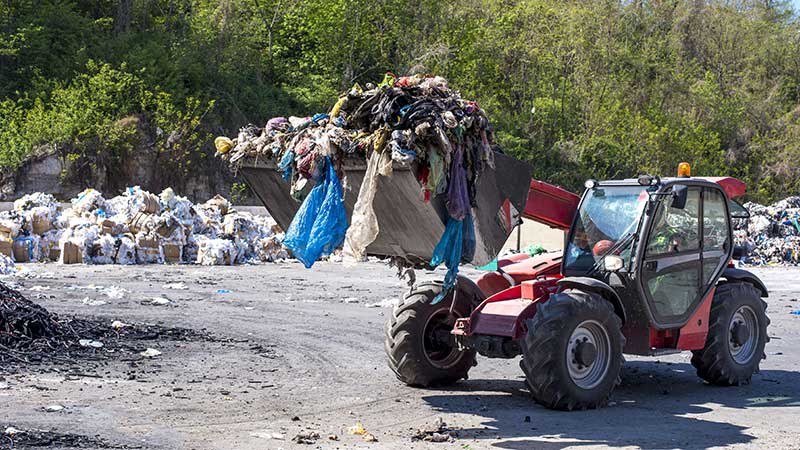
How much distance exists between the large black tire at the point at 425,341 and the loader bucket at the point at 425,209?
3.10ft

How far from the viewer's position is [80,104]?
115 feet

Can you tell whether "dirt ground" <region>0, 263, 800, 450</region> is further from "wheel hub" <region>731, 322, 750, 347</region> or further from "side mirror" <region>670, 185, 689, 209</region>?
"side mirror" <region>670, 185, 689, 209</region>

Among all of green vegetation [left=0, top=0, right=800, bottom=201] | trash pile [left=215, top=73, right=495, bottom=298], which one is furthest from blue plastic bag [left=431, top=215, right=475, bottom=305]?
green vegetation [left=0, top=0, right=800, bottom=201]

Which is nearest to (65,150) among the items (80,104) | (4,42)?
(80,104)

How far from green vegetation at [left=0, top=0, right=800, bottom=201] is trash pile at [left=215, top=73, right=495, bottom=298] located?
2717 centimetres

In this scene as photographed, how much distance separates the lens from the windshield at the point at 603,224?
9.09 metres

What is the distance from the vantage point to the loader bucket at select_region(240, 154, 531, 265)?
768cm

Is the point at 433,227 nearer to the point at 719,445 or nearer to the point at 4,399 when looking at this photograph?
the point at 719,445

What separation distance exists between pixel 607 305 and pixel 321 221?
253cm

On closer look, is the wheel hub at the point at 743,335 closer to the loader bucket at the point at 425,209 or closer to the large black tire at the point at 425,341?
the large black tire at the point at 425,341

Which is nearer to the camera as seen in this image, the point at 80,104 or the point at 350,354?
the point at 350,354

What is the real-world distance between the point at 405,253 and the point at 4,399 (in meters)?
3.42

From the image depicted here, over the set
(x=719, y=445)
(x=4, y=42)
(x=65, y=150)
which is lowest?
(x=719, y=445)

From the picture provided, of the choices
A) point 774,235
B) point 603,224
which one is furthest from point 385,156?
point 774,235
